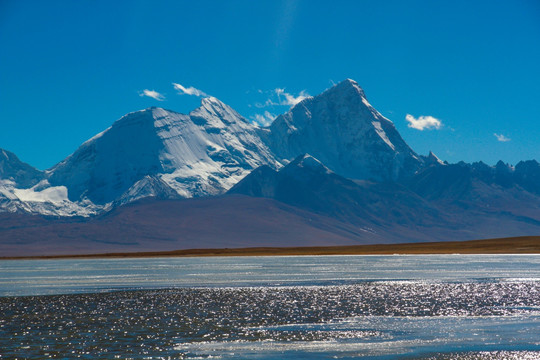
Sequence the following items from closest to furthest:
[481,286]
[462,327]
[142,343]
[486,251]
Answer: [142,343], [462,327], [481,286], [486,251]

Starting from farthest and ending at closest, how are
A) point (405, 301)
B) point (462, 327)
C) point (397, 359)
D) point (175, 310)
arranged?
point (405, 301)
point (175, 310)
point (462, 327)
point (397, 359)

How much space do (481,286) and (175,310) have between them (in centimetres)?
3293

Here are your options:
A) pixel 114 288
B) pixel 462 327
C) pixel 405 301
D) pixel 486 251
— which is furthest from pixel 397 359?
pixel 486 251

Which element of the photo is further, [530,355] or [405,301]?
[405,301]

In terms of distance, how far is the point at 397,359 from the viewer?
110 ft

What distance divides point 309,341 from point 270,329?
5116mm

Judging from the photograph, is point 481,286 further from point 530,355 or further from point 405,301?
point 530,355

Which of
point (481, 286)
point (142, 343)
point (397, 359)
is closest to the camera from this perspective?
point (397, 359)

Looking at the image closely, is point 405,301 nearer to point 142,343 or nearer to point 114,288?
point 142,343

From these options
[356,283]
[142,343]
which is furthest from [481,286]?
[142,343]

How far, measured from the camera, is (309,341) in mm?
38562

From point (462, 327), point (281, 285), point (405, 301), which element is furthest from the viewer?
point (281, 285)

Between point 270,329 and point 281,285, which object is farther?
point 281,285

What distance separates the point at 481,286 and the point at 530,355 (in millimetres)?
37334
